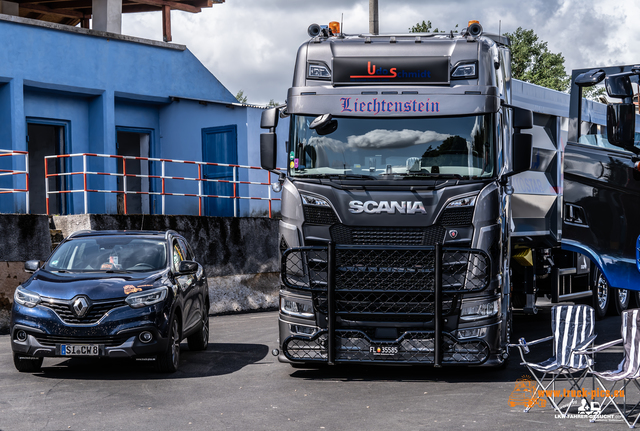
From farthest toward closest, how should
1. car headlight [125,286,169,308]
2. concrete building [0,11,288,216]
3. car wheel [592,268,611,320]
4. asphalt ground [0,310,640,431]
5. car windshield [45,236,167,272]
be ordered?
concrete building [0,11,288,216] → car wheel [592,268,611,320] → car windshield [45,236,167,272] → car headlight [125,286,169,308] → asphalt ground [0,310,640,431]

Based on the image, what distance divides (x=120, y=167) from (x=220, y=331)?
9269 millimetres

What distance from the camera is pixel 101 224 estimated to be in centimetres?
1630

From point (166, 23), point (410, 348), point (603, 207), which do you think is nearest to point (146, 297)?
point (410, 348)

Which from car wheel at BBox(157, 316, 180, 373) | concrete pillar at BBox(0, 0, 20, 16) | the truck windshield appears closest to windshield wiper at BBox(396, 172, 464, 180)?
the truck windshield

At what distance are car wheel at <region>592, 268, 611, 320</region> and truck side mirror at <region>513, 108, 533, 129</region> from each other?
613 centimetres

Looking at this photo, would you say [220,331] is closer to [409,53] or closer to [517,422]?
[409,53]

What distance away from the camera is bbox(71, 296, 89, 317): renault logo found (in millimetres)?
9719

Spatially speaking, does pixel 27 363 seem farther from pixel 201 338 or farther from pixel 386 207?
pixel 386 207

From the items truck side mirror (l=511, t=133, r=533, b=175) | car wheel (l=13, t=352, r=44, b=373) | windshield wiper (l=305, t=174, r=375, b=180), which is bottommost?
car wheel (l=13, t=352, r=44, b=373)

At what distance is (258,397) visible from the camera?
8961mm

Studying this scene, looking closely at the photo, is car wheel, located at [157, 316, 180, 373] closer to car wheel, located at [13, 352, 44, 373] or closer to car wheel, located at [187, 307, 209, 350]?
car wheel, located at [13, 352, 44, 373]

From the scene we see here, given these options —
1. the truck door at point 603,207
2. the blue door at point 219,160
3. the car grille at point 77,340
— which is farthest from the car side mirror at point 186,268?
the blue door at point 219,160

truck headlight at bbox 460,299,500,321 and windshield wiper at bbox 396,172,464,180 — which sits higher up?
windshield wiper at bbox 396,172,464,180

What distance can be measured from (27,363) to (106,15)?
44.5ft
